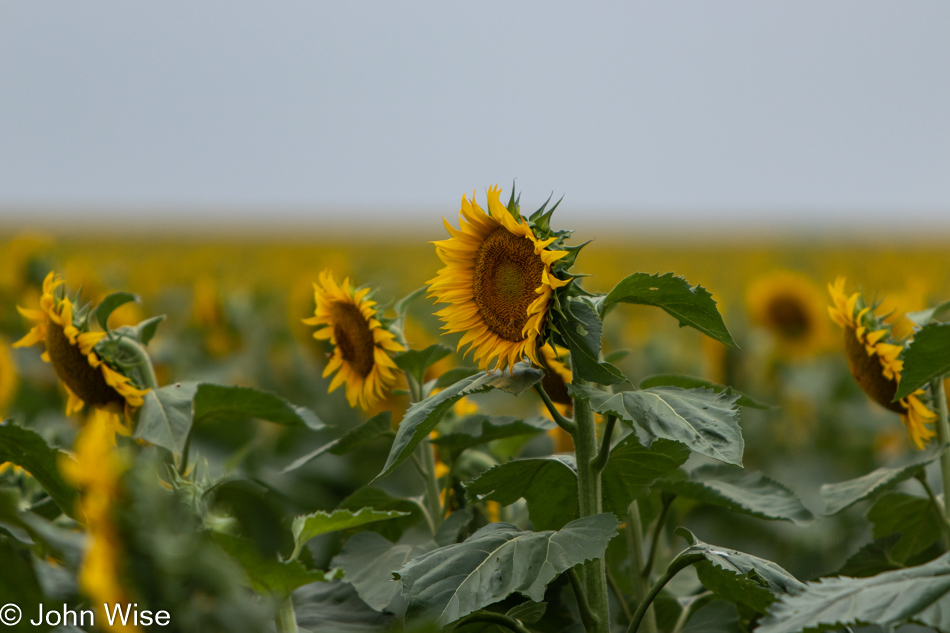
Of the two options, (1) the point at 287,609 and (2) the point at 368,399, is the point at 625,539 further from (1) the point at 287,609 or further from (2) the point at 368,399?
(1) the point at 287,609

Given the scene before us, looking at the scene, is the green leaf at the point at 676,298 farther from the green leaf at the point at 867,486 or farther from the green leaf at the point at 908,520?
the green leaf at the point at 908,520

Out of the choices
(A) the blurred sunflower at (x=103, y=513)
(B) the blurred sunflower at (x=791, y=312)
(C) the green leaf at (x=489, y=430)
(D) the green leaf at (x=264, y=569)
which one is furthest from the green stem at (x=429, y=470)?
(B) the blurred sunflower at (x=791, y=312)

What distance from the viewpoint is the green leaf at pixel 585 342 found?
4.12ft

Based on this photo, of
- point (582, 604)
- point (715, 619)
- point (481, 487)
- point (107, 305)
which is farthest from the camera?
point (107, 305)

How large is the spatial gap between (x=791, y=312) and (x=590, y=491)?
3.87 metres

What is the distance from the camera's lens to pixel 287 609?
1.19 m

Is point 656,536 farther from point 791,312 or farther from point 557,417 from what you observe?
point 791,312

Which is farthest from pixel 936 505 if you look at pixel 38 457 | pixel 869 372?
pixel 38 457

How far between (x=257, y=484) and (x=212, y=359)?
9.34 feet

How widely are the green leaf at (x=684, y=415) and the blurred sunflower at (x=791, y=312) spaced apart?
3.79 m

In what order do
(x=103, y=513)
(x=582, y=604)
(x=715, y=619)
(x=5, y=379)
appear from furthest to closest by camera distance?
(x=5, y=379)
(x=715, y=619)
(x=582, y=604)
(x=103, y=513)

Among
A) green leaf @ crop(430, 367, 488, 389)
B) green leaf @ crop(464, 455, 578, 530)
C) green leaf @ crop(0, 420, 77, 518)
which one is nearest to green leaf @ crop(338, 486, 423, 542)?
green leaf @ crop(430, 367, 488, 389)

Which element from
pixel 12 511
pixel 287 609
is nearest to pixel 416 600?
pixel 287 609

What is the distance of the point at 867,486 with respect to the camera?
166cm
